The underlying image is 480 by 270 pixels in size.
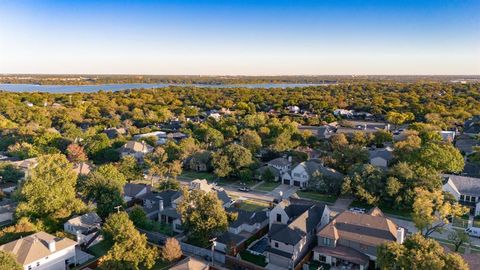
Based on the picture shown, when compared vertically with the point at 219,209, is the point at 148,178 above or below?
below

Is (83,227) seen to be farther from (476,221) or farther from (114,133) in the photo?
(114,133)

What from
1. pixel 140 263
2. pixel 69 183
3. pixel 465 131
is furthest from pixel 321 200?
pixel 465 131

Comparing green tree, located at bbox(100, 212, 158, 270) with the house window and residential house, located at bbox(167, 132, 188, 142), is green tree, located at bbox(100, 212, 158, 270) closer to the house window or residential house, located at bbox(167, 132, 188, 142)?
the house window

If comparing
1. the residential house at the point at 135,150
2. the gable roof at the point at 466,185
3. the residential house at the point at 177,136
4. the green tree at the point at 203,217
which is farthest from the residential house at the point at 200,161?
the gable roof at the point at 466,185

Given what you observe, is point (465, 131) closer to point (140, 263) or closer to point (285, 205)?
point (285, 205)

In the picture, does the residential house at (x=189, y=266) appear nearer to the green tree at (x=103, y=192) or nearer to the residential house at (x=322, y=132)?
the green tree at (x=103, y=192)

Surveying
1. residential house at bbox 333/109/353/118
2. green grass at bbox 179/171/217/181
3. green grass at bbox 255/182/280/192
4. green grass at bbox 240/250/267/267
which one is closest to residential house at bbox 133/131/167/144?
green grass at bbox 179/171/217/181
